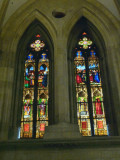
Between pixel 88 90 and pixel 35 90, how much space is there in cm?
200

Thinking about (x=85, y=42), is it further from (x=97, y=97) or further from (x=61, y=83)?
(x=61, y=83)

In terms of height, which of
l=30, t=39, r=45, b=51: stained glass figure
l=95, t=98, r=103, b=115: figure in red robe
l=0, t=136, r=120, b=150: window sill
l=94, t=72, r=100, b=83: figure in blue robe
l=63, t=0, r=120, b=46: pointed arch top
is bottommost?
l=0, t=136, r=120, b=150: window sill

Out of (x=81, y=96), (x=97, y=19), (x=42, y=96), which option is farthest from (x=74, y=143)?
(x=97, y=19)

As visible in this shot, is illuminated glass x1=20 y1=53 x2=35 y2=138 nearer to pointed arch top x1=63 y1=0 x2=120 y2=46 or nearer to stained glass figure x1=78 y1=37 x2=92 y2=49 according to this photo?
pointed arch top x1=63 y1=0 x2=120 y2=46

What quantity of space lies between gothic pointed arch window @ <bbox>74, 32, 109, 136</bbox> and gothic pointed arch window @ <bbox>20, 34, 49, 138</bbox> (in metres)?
1.22

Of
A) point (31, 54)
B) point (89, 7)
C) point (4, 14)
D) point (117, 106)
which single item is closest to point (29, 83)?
point (31, 54)

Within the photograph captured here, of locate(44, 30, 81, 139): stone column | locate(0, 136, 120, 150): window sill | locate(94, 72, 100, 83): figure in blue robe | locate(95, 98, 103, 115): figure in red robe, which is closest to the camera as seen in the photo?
locate(0, 136, 120, 150): window sill

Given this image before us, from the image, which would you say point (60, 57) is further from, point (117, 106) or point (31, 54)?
point (117, 106)

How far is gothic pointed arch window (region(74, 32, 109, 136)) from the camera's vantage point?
285 inches

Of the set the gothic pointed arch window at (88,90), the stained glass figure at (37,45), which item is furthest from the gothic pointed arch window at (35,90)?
the gothic pointed arch window at (88,90)

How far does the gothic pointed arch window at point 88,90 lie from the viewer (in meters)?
7.23

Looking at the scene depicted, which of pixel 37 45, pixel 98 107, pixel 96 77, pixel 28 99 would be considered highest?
pixel 37 45

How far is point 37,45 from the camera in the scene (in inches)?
353

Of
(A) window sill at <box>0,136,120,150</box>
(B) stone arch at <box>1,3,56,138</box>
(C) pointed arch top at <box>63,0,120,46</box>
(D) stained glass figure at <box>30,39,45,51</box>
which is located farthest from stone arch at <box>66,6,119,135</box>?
(A) window sill at <box>0,136,120,150</box>
